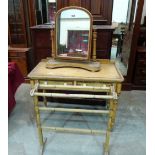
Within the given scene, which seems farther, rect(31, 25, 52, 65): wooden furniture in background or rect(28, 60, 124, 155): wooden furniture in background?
rect(31, 25, 52, 65): wooden furniture in background

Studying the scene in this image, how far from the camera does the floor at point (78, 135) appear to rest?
1548 millimetres

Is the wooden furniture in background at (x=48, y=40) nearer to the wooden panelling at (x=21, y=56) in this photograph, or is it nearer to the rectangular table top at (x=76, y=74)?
the wooden panelling at (x=21, y=56)

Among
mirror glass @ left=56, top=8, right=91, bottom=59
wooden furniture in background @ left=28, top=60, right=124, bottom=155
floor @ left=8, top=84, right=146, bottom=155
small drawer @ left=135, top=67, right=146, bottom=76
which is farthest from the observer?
small drawer @ left=135, top=67, right=146, bottom=76

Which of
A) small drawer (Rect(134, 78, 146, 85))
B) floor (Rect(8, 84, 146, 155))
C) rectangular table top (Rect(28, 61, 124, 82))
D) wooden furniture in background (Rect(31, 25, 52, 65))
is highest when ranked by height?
wooden furniture in background (Rect(31, 25, 52, 65))

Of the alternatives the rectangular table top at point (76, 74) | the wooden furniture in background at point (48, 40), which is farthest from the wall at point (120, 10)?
the rectangular table top at point (76, 74)

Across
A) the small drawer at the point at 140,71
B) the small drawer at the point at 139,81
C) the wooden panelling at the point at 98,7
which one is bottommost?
the small drawer at the point at 139,81

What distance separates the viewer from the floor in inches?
60.9

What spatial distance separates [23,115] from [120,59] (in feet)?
5.57

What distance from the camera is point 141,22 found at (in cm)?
233

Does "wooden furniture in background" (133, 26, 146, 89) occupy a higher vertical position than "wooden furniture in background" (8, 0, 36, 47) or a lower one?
lower

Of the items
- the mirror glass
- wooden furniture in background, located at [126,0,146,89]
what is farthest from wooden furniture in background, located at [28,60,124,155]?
wooden furniture in background, located at [126,0,146,89]

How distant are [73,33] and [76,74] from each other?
0.39m

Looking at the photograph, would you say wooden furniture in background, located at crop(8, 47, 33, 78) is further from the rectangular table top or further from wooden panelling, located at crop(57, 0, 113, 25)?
the rectangular table top

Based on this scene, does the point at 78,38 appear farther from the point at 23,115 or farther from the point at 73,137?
the point at 23,115
